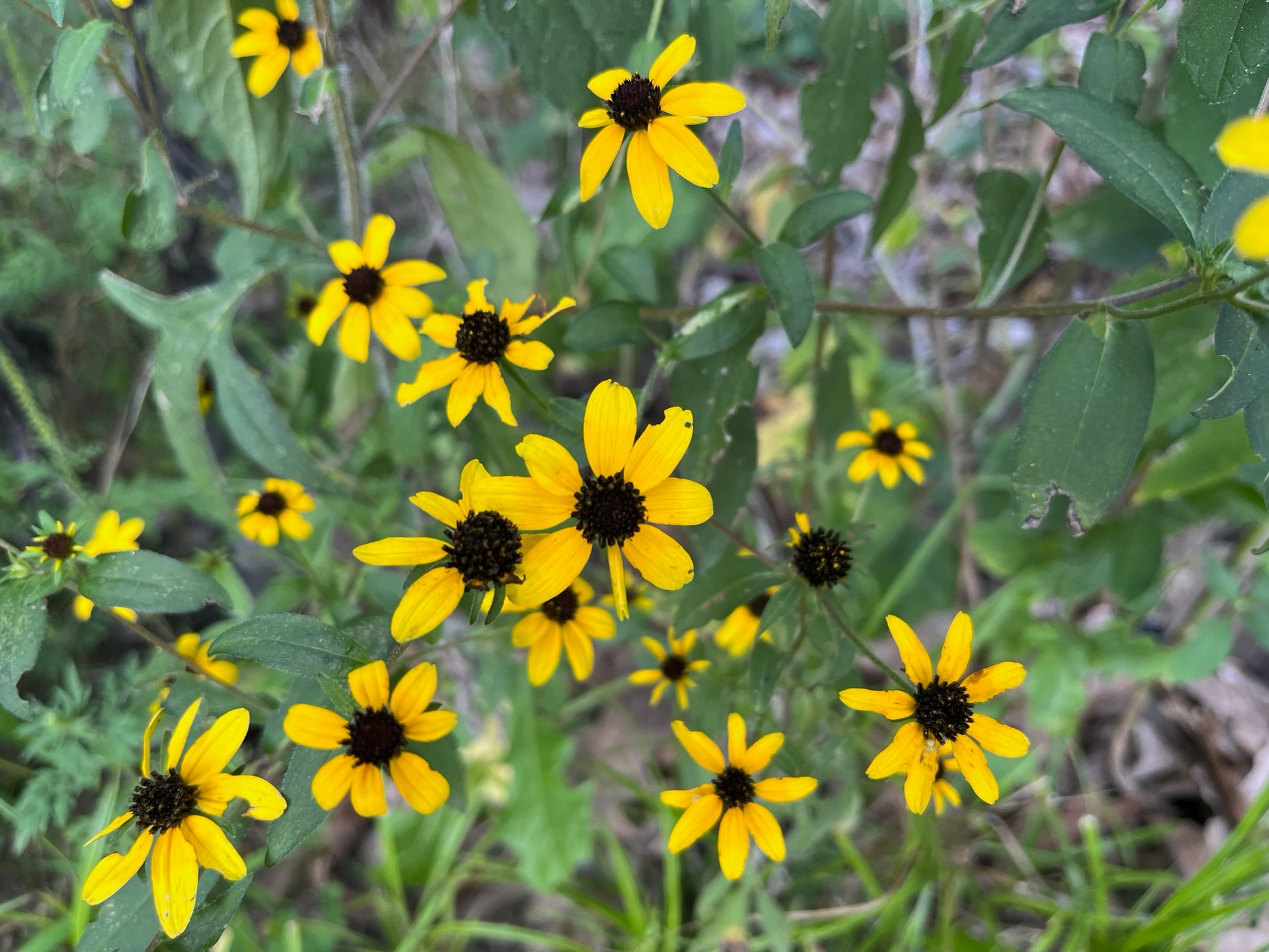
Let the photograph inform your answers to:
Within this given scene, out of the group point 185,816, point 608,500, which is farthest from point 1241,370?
point 185,816

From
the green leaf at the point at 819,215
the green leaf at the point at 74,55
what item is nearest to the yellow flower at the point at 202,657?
the green leaf at the point at 74,55

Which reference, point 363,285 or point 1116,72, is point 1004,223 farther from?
point 363,285

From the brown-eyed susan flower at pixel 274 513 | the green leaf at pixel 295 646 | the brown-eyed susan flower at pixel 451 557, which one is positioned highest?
the brown-eyed susan flower at pixel 274 513

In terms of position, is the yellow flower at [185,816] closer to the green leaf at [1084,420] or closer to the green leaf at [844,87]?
the green leaf at [1084,420]

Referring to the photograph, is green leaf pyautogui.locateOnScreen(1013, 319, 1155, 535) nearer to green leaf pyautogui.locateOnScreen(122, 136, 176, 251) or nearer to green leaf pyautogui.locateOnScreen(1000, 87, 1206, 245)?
green leaf pyautogui.locateOnScreen(1000, 87, 1206, 245)

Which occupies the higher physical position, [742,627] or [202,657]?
[742,627]

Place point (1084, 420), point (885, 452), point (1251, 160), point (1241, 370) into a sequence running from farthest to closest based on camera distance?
point (885, 452) → point (1084, 420) → point (1241, 370) → point (1251, 160)

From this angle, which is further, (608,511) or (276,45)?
(276,45)
